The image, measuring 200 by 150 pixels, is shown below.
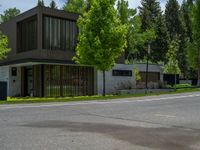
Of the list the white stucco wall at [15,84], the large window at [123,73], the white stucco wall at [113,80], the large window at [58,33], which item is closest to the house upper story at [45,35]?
the large window at [58,33]

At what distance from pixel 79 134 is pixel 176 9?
84.7 m

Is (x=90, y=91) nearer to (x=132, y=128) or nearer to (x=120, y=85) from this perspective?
(x=120, y=85)

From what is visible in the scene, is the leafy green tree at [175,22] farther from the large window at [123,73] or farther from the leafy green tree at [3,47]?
the leafy green tree at [3,47]

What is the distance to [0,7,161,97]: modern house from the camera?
3819 centimetres

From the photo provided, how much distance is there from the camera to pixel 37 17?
38.8 meters

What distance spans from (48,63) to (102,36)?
219 inches

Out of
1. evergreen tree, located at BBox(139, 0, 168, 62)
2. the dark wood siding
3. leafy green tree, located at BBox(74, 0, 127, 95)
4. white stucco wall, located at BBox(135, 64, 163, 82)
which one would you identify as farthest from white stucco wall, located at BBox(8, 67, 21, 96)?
evergreen tree, located at BBox(139, 0, 168, 62)

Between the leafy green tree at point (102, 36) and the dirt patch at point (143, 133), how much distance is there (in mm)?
21431

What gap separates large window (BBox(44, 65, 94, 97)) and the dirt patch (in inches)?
963

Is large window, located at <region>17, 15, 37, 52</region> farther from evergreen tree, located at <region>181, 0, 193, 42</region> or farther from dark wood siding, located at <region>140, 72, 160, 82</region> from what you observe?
evergreen tree, located at <region>181, 0, 193, 42</region>

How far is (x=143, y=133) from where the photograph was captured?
11.2 meters

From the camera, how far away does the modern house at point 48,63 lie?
125ft

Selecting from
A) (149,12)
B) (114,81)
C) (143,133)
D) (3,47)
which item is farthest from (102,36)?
(149,12)

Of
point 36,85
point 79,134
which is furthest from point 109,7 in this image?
point 79,134
